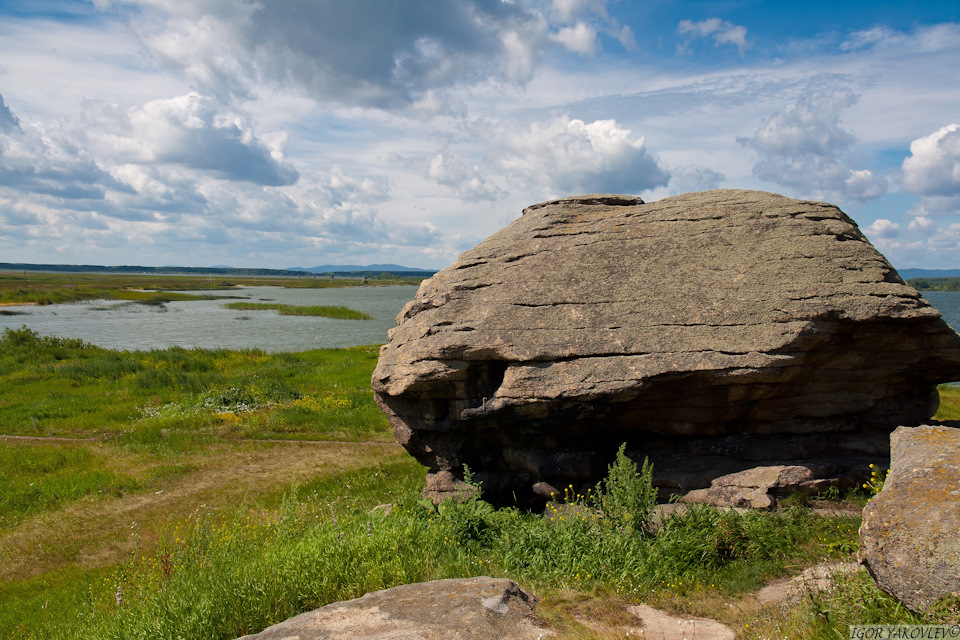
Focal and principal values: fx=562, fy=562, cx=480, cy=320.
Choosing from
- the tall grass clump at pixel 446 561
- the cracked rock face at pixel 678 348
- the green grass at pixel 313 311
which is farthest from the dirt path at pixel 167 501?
the green grass at pixel 313 311

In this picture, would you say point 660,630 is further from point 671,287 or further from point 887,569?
point 671,287

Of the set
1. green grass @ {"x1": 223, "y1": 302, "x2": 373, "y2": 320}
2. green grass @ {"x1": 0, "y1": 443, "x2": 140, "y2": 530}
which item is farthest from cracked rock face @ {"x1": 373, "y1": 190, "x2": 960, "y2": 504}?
green grass @ {"x1": 223, "y1": 302, "x2": 373, "y2": 320}

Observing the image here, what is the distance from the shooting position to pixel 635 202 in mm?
13438

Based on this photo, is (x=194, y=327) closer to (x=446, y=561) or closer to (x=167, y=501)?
(x=167, y=501)

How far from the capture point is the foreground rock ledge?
18.7 feet

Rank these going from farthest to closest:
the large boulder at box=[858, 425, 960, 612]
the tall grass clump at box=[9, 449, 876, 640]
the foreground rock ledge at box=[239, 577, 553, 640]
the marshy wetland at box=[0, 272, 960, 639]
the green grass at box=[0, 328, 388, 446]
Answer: the green grass at box=[0, 328, 388, 446] → the tall grass clump at box=[9, 449, 876, 640] → the marshy wetland at box=[0, 272, 960, 639] → the foreground rock ledge at box=[239, 577, 553, 640] → the large boulder at box=[858, 425, 960, 612]

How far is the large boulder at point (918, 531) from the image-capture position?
16.5ft

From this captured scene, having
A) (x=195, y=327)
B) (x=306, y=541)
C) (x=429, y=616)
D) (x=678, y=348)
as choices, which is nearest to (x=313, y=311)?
(x=195, y=327)

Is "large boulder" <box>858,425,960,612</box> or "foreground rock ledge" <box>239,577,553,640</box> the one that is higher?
"large boulder" <box>858,425,960,612</box>

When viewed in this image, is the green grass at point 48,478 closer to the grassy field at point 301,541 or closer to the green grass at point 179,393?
the grassy field at point 301,541

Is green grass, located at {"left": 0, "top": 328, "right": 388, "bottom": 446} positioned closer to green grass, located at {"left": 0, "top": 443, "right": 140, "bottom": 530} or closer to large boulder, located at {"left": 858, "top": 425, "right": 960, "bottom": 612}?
green grass, located at {"left": 0, "top": 443, "right": 140, "bottom": 530}

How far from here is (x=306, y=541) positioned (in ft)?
28.5

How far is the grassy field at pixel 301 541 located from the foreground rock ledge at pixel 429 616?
439 mm

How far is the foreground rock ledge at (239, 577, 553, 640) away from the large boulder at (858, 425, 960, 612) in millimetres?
3349
